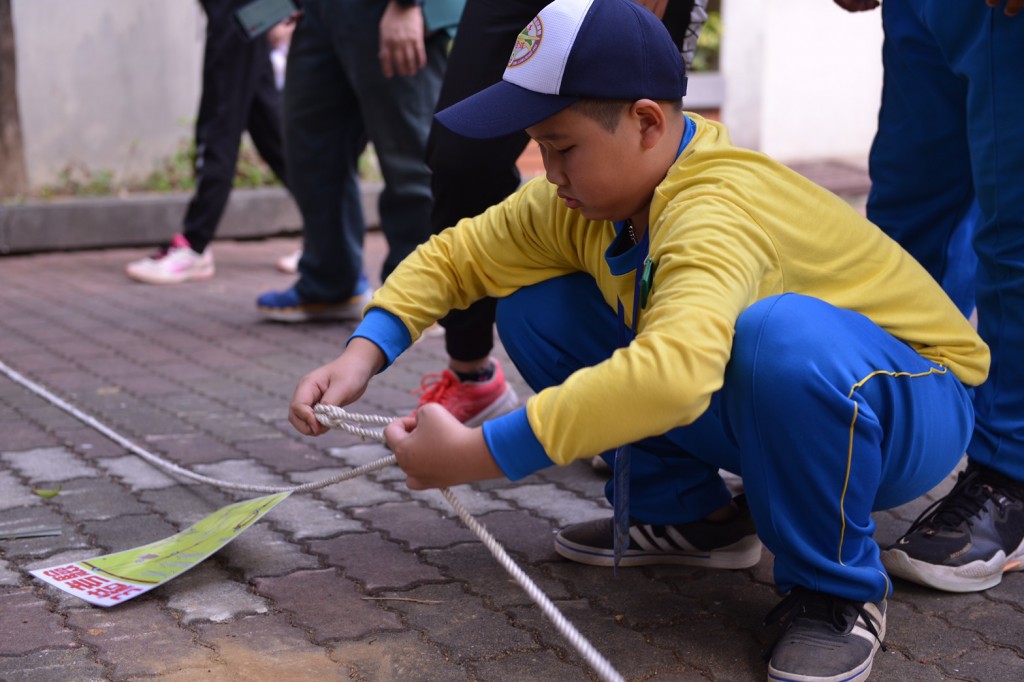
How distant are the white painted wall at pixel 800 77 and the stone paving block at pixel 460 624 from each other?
777cm

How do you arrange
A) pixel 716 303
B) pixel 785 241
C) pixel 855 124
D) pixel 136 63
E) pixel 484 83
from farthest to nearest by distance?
pixel 855 124, pixel 136 63, pixel 484 83, pixel 785 241, pixel 716 303

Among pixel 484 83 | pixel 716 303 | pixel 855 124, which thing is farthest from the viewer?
pixel 855 124

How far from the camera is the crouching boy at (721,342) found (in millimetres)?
1720

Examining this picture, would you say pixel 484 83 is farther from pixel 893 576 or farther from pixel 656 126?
pixel 893 576

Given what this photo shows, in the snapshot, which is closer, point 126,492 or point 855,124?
point 126,492

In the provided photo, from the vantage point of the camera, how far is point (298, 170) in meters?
4.52

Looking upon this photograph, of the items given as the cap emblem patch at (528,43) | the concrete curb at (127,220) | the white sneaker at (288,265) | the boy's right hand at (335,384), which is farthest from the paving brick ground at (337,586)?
the concrete curb at (127,220)

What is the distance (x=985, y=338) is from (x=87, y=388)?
8.23 feet

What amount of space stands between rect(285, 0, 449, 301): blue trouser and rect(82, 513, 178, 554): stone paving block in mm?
1735

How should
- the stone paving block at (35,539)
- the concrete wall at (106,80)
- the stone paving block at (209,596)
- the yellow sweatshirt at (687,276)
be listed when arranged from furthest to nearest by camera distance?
the concrete wall at (106,80) < the stone paving block at (35,539) < the stone paving block at (209,596) < the yellow sweatshirt at (687,276)

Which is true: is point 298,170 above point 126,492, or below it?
above

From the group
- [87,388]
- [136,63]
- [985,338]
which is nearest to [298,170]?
[87,388]

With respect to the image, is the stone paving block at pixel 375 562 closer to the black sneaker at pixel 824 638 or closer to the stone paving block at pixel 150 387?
the black sneaker at pixel 824 638

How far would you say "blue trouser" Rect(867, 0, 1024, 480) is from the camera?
7.48 feet
